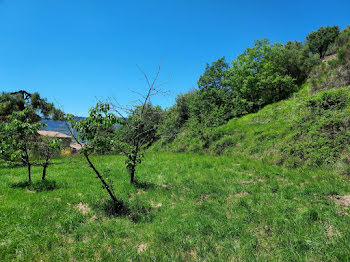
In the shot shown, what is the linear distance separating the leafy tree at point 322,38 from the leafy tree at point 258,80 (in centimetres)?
2302

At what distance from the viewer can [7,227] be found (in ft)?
15.2

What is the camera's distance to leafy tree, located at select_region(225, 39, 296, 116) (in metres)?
22.7

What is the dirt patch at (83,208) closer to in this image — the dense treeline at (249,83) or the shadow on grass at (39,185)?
the shadow on grass at (39,185)

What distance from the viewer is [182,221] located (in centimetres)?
529

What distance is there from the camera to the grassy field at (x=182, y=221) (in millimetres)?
3852

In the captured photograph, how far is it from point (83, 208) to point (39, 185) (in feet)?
10.7

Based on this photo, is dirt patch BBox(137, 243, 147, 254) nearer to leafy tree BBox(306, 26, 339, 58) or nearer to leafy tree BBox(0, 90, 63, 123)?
leafy tree BBox(0, 90, 63, 123)

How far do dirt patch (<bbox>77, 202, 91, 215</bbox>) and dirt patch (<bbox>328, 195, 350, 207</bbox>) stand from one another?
7.80 metres

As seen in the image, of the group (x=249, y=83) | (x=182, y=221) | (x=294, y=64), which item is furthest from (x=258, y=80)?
(x=182, y=221)

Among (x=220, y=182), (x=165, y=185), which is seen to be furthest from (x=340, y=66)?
(x=165, y=185)

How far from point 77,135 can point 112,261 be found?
150 inches

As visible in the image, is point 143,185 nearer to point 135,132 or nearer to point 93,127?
point 135,132

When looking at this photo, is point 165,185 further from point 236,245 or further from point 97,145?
point 236,245

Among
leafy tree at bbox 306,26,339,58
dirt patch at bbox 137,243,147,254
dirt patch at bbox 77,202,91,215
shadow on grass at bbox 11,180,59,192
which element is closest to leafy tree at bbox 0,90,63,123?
shadow on grass at bbox 11,180,59,192
